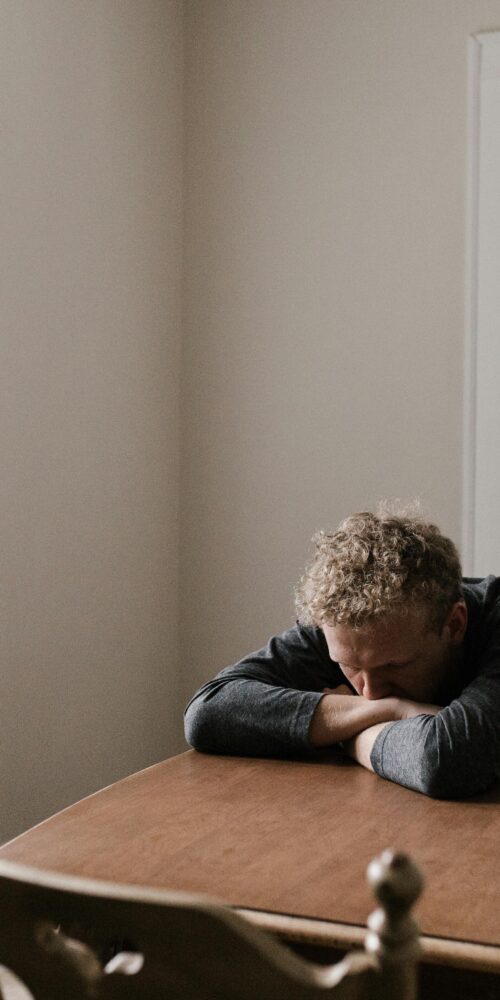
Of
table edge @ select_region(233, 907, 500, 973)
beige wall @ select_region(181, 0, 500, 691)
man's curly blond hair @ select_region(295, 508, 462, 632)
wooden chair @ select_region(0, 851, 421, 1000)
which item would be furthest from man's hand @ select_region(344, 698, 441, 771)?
beige wall @ select_region(181, 0, 500, 691)

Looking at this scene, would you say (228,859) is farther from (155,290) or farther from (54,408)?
(155,290)

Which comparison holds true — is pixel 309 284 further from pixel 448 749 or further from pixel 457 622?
pixel 448 749

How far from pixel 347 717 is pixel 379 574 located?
24 cm

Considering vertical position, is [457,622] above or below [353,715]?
above

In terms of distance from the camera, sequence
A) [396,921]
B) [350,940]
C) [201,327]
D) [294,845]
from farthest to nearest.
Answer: [201,327]
[294,845]
[350,940]
[396,921]

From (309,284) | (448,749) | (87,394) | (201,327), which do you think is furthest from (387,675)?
(201,327)

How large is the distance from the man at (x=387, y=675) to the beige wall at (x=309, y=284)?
153 centimetres

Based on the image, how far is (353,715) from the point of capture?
5.71 feet

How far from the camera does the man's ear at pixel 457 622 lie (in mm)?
1824

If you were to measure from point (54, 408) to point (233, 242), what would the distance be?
1016 mm

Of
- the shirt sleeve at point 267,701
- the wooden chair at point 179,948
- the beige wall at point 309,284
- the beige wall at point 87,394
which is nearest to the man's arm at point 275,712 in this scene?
the shirt sleeve at point 267,701

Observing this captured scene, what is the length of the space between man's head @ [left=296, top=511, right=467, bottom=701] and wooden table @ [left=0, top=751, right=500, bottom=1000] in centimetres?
17

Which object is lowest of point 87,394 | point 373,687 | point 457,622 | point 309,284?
point 373,687

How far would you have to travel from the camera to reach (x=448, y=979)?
3.41 ft
